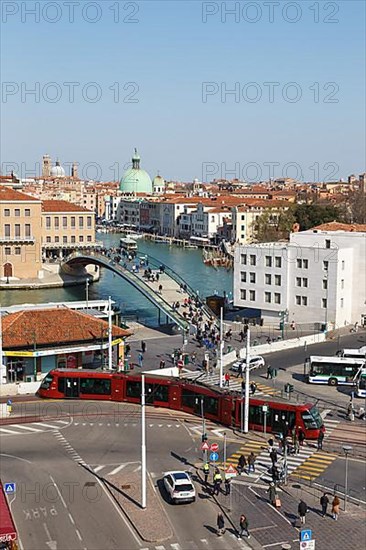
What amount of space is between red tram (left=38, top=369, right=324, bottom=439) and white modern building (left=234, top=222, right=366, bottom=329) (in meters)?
13.6

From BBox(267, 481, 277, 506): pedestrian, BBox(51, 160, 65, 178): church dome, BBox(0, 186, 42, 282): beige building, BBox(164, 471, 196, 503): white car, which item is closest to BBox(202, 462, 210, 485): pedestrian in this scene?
BBox(164, 471, 196, 503): white car

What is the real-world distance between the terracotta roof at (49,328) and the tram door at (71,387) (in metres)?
1.92

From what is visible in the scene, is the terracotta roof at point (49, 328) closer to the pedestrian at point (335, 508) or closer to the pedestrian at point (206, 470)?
the pedestrian at point (206, 470)

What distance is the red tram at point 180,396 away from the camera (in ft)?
63.8

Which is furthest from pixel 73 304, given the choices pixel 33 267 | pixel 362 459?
pixel 33 267

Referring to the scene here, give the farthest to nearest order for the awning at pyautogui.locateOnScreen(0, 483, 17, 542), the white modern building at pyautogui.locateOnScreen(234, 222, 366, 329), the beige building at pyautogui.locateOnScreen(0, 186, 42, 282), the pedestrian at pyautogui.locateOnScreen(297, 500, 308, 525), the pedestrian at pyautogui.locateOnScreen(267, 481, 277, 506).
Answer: the beige building at pyautogui.locateOnScreen(0, 186, 42, 282) → the white modern building at pyautogui.locateOnScreen(234, 222, 366, 329) → the pedestrian at pyautogui.locateOnScreen(267, 481, 277, 506) → the pedestrian at pyautogui.locateOnScreen(297, 500, 308, 525) → the awning at pyautogui.locateOnScreen(0, 483, 17, 542)

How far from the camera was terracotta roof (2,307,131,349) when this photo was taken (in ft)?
78.4

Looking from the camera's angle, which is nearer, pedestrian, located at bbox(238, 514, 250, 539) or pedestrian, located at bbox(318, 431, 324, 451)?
pedestrian, located at bbox(238, 514, 250, 539)

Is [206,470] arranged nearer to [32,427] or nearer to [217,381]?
[32,427]

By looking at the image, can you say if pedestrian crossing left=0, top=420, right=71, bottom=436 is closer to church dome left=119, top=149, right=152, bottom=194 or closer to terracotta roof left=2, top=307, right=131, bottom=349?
terracotta roof left=2, top=307, right=131, bottom=349

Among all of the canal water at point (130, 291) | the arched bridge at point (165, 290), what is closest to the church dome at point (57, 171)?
the canal water at point (130, 291)

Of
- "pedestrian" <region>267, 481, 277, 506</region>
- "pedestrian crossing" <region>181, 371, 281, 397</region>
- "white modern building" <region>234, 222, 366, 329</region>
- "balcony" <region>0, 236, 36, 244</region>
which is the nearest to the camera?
"pedestrian" <region>267, 481, 277, 506</region>

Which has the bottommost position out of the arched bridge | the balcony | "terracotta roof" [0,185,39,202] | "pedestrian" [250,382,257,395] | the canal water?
the canal water

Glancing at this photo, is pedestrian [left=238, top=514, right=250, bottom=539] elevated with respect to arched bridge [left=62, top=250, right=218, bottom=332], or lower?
lower
